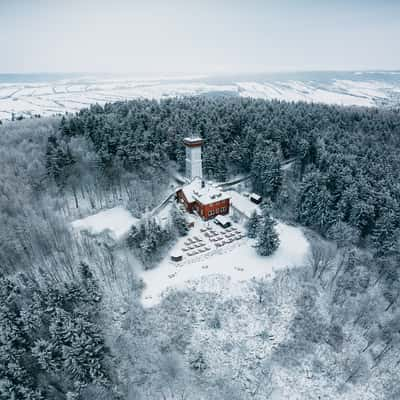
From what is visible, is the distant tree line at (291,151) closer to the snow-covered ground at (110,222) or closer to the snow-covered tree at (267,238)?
the snow-covered ground at (110,222)

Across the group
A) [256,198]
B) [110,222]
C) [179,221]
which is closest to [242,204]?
[256,198]

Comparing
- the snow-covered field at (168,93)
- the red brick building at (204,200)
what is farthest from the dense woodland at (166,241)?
the snow-covered field at (168,93)

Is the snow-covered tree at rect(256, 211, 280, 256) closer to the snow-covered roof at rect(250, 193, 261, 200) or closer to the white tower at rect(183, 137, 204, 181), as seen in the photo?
the snow-covered roof at rect(250, 193, 261, 200)

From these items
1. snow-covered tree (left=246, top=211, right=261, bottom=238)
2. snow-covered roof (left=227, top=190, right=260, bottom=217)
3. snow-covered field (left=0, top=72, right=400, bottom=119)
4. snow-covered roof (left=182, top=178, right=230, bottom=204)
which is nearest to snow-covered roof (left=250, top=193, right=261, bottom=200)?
snow-covered roof (left=227, top=190, right=260, bottom=217)

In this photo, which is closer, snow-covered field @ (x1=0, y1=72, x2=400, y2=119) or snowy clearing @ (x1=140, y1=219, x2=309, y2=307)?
snowy clearing @ (x1=140, y1=219, x2=309, y2=307)

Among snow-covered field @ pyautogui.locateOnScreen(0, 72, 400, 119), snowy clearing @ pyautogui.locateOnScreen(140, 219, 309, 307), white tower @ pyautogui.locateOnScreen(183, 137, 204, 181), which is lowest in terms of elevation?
snowy clearing @ pyautogui.locateOnScreen(140, 219, 309, 307)

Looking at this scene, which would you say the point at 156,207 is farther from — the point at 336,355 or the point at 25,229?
the point at 336,355

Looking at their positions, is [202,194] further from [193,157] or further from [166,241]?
[166,241]
